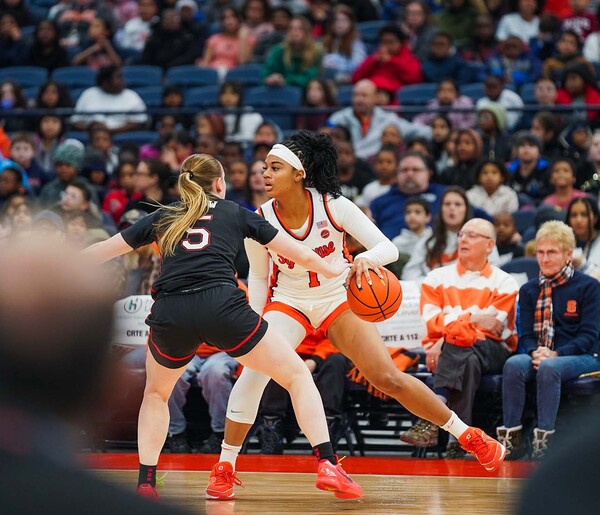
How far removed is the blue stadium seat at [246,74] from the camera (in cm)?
1248

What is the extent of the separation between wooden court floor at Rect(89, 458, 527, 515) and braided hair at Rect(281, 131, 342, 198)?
4.78 ft

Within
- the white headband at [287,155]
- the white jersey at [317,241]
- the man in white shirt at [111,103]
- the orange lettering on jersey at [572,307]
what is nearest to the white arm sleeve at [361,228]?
the white jersey at [317,241]

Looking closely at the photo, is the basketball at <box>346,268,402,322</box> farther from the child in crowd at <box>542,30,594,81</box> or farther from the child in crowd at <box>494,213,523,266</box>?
the child in crowd at <box>542,30,594,81</box>

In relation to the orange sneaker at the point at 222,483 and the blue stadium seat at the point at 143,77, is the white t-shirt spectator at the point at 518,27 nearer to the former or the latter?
the blue stadium seat at the point at 143,77

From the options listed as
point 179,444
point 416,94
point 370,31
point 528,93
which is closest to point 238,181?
point 179,444

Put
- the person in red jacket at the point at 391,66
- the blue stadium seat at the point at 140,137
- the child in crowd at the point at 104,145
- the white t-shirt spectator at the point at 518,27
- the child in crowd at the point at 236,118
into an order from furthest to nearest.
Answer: the white t-shirt spectator at the point at 518,27
the person in red jacket at the point at 391,66
the blue stadium seat at the point at 140,137
the child in crowd at the point at 236,118
the child in crowd at the point at 104,145

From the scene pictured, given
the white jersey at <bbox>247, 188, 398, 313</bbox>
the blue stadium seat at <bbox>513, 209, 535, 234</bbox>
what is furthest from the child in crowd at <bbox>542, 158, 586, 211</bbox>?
the white jersey at <bbox>247, 188, 398, 313</bbox>

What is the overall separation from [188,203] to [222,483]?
1.33 m

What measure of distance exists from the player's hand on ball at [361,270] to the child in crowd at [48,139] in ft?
22.6

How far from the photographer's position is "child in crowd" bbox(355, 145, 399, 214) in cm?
948

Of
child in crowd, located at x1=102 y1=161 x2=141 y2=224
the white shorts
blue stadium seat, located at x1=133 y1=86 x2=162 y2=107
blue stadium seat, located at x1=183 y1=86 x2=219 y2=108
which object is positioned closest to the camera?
the white shorts

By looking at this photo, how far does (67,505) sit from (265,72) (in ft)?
36.3

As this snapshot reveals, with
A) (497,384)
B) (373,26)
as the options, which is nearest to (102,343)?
(497,384)

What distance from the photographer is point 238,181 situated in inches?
369
